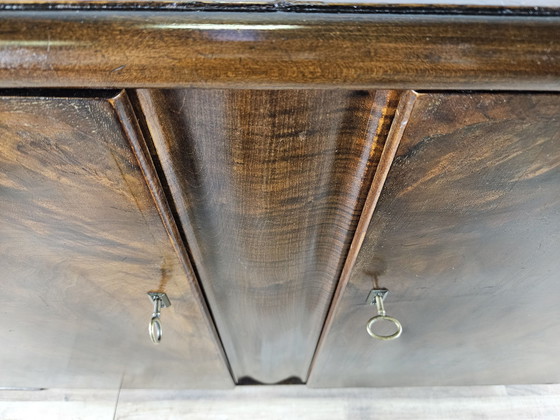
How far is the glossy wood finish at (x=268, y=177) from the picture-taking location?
215 millimetres

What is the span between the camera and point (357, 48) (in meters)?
0.18

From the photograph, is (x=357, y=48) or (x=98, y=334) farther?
(x=98, y=334)

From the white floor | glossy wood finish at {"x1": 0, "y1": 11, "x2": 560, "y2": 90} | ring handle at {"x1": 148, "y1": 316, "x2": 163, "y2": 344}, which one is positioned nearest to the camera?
glossy wood finish at {"x1": 0, "y1": 11, "x2": 560, "y2": 90}

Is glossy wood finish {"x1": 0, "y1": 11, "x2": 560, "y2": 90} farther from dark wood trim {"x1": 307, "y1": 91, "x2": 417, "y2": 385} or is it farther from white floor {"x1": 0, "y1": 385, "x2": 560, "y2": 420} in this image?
white floor {"x1": 0, "y1": 385, "x2": 560, "y2": 420}

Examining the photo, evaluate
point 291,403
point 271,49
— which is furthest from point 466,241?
point 291,403

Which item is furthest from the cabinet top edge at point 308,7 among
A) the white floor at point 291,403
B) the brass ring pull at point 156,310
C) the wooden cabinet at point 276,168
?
the white floor at point 291,403

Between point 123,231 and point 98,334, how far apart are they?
260 mm

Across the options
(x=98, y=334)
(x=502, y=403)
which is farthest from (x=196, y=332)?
(x=502, y=403)

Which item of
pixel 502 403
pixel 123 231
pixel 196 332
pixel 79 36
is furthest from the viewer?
pixel 502 403

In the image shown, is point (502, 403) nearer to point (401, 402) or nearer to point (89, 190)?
point (401, 402)

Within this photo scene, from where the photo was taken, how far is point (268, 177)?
26cm

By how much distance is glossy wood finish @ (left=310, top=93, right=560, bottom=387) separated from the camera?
0.21 metres

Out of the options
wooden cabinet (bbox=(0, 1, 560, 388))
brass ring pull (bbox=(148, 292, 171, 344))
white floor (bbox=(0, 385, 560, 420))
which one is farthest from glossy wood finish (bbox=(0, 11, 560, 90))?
white floor (bbox=(0, 385, 560, 420))

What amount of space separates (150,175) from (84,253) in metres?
0.13
